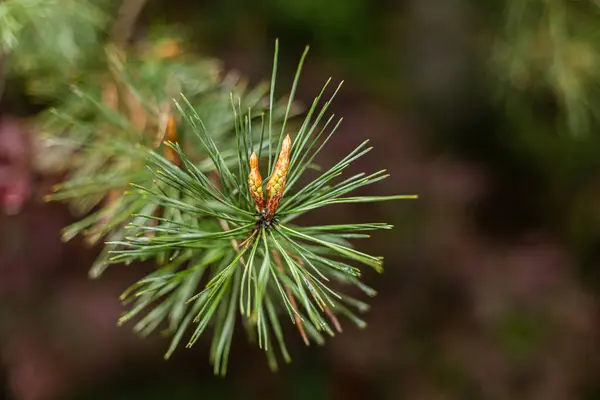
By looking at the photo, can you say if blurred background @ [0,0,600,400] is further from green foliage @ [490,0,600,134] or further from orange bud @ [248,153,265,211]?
orange bud @ [248,153,265,211]

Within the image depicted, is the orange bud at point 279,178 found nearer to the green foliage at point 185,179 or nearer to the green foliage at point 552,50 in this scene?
the green foliage at point 185,179

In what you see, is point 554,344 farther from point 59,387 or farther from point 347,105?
point 59,387

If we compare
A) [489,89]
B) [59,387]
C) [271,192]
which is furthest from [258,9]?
[271,192]

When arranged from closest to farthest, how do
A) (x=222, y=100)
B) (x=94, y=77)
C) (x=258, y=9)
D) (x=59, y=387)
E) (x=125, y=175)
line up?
(x=125, y=175) → (x=222, y=100) → (x=94, y=77) → (x=59, y=387) → (x=258, y=9)

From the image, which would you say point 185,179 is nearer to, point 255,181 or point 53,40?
point 255,181

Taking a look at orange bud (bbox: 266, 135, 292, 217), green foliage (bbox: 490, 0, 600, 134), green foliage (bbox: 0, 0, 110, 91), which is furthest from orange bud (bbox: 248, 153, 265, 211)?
green foliage (bbox: 490, 0, 600, 134)

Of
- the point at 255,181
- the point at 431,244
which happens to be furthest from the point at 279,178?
the point at 431,244
